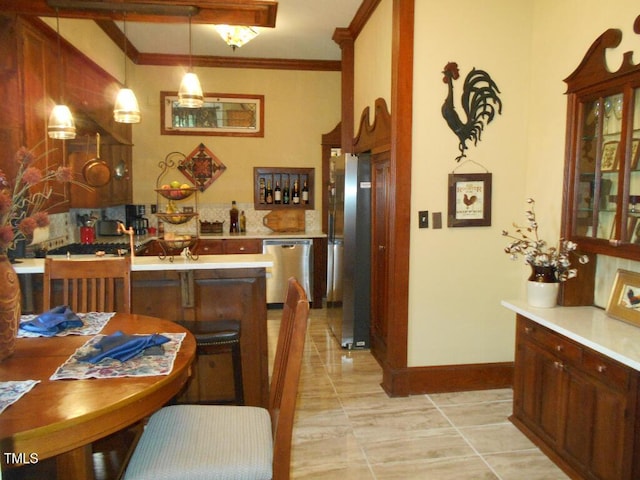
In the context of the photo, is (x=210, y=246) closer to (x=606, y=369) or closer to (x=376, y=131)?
(x=376, y=131)

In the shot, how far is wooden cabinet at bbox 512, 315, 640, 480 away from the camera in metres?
2.15

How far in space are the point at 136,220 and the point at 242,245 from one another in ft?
4.24

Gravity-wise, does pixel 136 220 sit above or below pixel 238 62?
below

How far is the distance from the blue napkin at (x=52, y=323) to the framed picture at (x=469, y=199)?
95.3 inches

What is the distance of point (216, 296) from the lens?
122 inches

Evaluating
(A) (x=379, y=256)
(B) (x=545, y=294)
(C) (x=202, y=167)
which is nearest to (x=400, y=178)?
(A) (x=379, y=256)

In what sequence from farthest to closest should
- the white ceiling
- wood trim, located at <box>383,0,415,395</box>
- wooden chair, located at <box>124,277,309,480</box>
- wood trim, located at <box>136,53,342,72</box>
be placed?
1. wood trim, located at <box>136,53,342,72</box>
2. the white ceiling
3. wood trim, located at <box>383,0,415,395</box>
4. wooden chair, located at <box>124,277,309,480</box>

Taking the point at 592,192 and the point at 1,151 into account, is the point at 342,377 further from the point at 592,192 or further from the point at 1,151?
the point at 1,151

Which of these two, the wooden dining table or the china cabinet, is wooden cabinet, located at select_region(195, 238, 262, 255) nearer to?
the china cabinet

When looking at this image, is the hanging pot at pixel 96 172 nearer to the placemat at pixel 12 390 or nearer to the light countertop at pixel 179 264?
the light countertop at pixel 179 264

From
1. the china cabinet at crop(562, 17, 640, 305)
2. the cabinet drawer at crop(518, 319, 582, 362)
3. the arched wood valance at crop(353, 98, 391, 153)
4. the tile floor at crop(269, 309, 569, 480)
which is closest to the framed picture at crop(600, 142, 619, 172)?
the china cabinet at crop(562, 17, 640, 305)

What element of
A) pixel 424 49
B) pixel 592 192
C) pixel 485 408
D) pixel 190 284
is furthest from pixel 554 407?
pixel 424 49

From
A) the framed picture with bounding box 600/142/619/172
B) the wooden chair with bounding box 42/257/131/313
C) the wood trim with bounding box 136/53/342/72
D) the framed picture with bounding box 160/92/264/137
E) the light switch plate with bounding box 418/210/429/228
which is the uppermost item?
the wood trim with bounding box 136/53/342/72

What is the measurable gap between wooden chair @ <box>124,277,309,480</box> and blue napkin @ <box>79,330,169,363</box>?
0.92 feet
